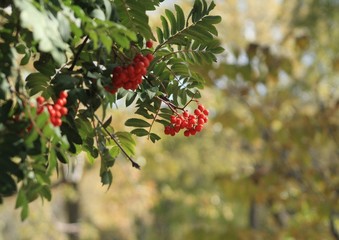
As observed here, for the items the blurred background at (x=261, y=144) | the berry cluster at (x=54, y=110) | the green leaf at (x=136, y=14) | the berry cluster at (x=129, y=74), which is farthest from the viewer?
the blurred background at (x=261, y=144)

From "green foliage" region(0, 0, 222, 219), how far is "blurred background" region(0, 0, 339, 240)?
410mm

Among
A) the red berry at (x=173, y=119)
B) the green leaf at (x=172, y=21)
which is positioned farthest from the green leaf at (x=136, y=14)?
the red berry at (x=173, y=119)

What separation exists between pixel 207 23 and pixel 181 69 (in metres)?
0.17

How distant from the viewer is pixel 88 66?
1466 mm

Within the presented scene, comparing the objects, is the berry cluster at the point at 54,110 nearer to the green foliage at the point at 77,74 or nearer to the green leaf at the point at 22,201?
the green foliage at the point at 77,74

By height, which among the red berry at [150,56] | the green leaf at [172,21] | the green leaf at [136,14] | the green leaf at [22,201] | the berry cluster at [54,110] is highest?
the green leaf at [172,21]

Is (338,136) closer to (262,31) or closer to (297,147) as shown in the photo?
(297,147)

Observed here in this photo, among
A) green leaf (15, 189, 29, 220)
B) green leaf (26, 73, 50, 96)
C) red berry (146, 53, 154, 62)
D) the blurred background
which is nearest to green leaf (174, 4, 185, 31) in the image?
red berry (146, 53, 154, 62)

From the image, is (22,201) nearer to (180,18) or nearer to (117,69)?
(117,69)

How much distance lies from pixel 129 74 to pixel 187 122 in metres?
0.31

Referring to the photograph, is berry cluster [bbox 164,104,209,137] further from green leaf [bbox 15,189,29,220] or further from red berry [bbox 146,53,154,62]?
green leaf [bbox 15,189,29,220]

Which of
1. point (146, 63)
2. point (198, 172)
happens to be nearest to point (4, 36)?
point (146, 63)

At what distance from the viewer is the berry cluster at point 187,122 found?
163 centimetres

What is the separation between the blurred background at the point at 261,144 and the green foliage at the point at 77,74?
0.41 meters
